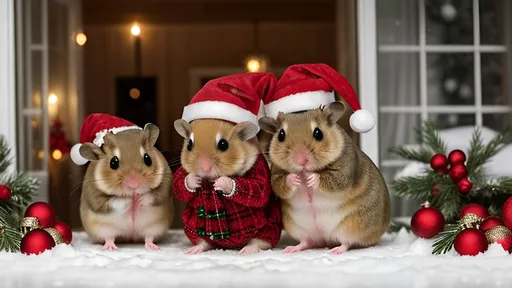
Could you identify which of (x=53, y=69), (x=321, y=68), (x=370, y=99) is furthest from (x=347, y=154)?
(x=53, y=69)

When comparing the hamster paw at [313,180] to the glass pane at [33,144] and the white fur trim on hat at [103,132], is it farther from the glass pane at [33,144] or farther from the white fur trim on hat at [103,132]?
the glass pane at [33,144]

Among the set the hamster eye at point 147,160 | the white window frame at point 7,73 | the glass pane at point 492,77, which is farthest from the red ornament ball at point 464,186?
the white window frame at point 7,73

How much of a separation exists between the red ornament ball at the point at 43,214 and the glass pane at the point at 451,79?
137cm

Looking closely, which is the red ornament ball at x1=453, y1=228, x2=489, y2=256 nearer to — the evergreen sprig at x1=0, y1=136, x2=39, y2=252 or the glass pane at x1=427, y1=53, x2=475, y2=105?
the glass pane at x1=427, y1=53, x2=475, y2=105

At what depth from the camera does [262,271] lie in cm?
120

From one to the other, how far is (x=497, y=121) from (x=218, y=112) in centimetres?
121

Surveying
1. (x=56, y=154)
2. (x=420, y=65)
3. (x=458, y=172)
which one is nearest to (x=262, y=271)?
(x=458, y=172)

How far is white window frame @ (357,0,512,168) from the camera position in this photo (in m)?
2.14

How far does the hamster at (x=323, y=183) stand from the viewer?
1.44 m

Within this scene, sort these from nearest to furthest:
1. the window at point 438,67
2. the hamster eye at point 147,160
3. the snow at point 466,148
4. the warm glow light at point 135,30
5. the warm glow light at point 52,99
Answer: the hamster eye at point 147,160, the snow at point 466,148, the window at point 438,67, the warm glow light at point 52,99, the warm glow light at point 135,30

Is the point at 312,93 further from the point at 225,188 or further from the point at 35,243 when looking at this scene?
the point at 35,243

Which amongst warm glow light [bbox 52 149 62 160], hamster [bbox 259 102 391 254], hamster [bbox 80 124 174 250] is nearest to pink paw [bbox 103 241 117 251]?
hamster [bbox 80 124 174 250]

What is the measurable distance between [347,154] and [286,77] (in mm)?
272

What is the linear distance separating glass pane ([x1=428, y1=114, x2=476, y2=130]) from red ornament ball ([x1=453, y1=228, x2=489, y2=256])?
2.98 feet
